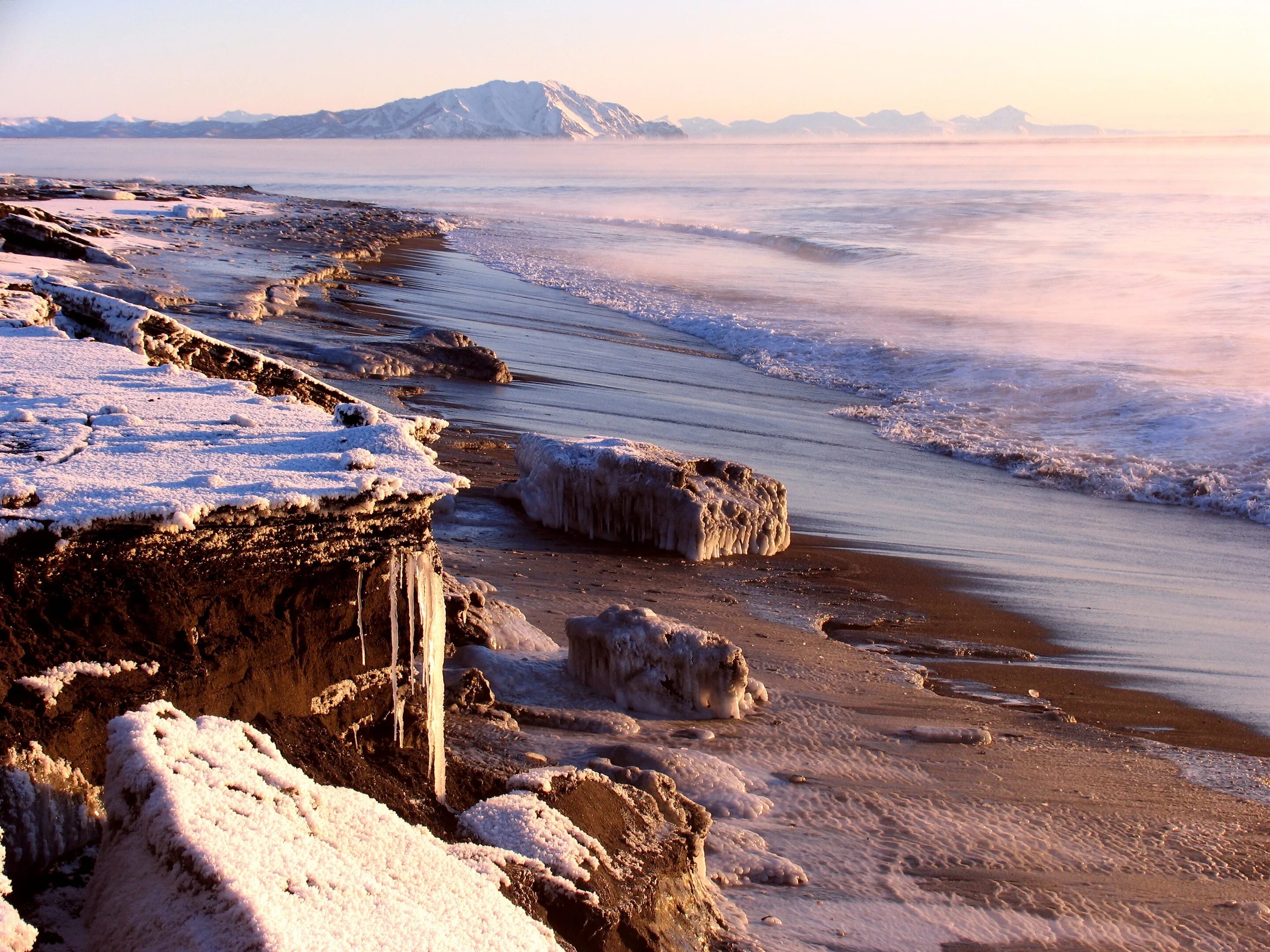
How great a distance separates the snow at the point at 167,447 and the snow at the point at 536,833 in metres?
0.93

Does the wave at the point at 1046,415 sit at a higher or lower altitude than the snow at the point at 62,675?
lower

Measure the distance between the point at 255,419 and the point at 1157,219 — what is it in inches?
1671

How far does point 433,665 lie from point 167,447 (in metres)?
1.06

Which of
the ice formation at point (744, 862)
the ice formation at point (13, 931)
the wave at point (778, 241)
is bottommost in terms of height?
the ice formation at point (744, 862)

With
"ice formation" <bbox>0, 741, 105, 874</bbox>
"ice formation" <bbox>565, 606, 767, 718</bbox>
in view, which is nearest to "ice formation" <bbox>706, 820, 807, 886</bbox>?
"ice formation" <bbox>565, 606, 767, 718</bbox>

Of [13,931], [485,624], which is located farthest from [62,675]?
[485,624]

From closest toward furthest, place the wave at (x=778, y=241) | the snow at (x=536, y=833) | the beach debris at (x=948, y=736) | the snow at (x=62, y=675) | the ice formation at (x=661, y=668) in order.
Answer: the snow at (x=62, y=675) → the snow at (x=536, y=833) → the ice formation at (x=661, y=668) → the beach debris at (x=948, y=736) → the wave at (x=778, y=241)

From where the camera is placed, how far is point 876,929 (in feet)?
11.2

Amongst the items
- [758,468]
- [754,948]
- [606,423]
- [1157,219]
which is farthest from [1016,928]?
[1157,219]

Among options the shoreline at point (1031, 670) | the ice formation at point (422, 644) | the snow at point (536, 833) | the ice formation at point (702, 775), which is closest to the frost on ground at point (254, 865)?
the snow at point (536, 833)

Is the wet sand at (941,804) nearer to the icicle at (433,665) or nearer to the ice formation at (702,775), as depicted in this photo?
the ice formation at (702,775)

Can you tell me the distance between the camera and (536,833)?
295 cm

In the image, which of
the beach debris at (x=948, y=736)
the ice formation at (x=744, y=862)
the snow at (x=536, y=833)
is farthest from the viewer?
the beach debris at (x=948, y=736)

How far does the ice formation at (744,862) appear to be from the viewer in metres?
3.55
